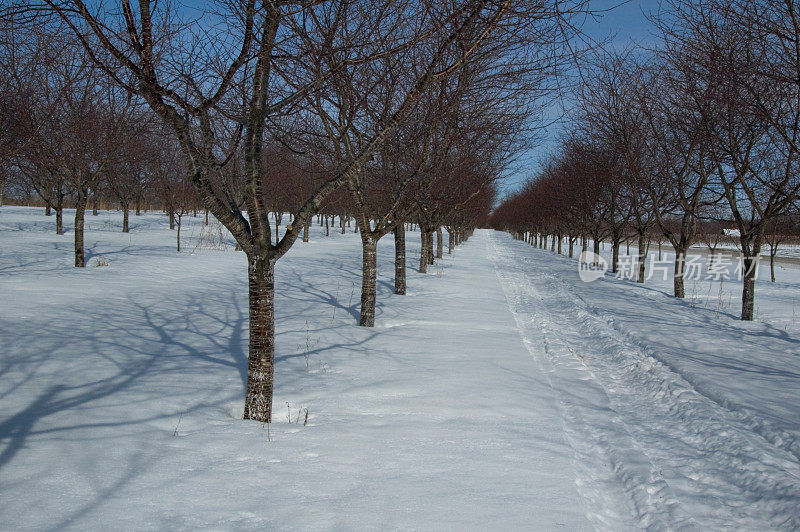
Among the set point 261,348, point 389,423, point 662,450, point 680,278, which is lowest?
point 662,450

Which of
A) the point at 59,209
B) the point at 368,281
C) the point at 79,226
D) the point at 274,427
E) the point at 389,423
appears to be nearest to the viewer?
the point at 274,427

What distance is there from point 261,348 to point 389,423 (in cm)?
129

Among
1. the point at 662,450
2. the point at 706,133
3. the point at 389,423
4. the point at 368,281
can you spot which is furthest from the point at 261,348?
the point at 706,133

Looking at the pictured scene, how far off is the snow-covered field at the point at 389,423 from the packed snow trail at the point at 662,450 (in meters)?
0.02

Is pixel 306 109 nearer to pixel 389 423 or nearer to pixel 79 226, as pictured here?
pixel 389 423

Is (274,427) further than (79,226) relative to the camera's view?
No

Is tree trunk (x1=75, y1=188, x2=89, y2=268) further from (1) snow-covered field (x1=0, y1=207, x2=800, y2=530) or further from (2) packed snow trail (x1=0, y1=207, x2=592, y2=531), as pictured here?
→ (2) packed snow trail (x1=0, y1=207, x2=592, y2=531)

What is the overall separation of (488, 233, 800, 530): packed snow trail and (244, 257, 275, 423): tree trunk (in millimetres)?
2547

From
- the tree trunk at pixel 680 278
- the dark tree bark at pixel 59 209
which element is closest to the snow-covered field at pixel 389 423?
the tree trunk at pixel 680 278

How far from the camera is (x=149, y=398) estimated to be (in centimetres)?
430

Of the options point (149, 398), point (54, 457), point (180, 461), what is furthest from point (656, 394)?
point (54, 457)

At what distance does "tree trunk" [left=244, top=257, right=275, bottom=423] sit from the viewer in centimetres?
392

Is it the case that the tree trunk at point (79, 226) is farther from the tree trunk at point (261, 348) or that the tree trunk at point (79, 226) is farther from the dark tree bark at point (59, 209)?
the tree trunk at point (261, 348)

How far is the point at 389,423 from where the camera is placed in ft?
13.6
